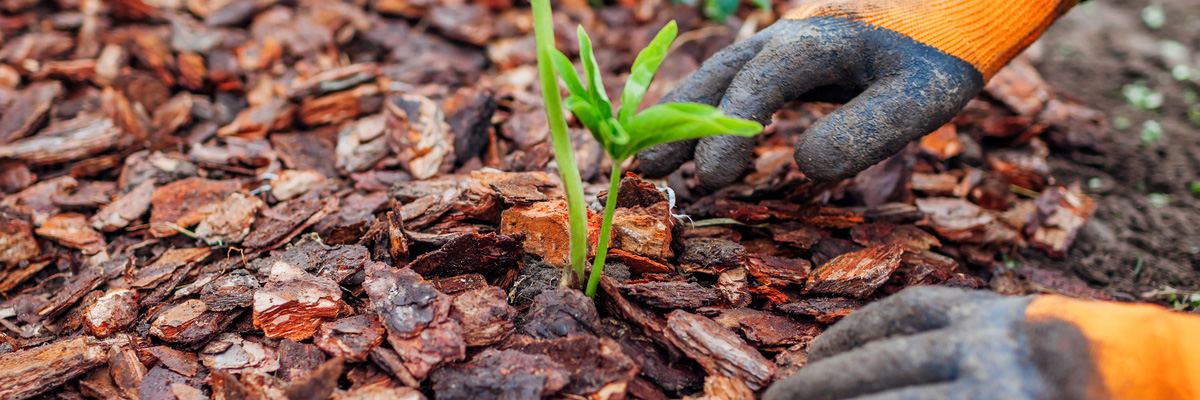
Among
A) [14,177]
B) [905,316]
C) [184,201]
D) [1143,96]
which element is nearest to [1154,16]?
[1143,96]

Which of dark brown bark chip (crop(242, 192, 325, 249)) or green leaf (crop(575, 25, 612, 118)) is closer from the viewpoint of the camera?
green leaf (crop(575, 25, 612, 118))

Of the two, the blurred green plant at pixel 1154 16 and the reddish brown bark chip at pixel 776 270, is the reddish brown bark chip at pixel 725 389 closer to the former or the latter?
the reddish brown bark chip at pixel 776 270

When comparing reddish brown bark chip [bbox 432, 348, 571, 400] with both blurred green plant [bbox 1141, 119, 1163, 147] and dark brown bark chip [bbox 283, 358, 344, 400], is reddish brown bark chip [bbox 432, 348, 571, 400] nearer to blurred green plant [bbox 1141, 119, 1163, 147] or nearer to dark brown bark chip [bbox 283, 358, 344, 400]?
dark brown bark chip [bbox 283, 358, 344, 400]

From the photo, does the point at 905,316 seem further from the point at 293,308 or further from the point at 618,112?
the point at 293,308

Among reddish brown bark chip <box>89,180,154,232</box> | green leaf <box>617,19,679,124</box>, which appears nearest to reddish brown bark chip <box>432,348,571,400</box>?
green leaf <box>617,19,679,124</box>

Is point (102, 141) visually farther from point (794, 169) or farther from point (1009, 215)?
point (1009, 215)

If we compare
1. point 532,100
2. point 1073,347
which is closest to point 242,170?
point 532,100
